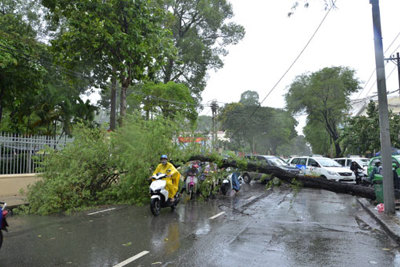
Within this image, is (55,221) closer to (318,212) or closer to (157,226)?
(157,226)

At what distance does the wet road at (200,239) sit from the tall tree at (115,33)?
7372 millimetres

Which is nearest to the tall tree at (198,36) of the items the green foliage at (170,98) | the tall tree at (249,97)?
the green foliage at (170,98)

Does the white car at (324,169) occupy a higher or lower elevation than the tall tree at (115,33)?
lower

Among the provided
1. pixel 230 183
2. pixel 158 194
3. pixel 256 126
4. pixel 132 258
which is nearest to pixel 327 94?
pixel 256 126

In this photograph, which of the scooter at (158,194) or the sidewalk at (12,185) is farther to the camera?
the sidewalk at (12,185)

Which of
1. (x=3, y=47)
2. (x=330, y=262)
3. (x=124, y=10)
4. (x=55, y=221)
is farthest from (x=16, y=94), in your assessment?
(x=330, y=262)

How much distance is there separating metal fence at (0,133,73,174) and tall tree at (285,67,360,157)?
1256 inches

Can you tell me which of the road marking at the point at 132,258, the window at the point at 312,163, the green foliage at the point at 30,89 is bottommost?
the road marking at the point at 132,258

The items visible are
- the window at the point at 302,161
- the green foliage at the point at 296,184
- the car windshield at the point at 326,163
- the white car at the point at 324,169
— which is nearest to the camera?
the green foliage at the point at 296,184

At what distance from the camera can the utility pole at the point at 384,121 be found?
28.8 feet

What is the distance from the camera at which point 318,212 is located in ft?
32.0

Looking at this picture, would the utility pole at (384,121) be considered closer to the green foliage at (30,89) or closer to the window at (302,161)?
the green foliage at (30,89)

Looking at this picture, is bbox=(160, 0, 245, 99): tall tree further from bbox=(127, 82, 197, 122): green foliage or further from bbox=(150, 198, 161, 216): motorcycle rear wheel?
bbox=(150, 198, 161, 216): motorcycle rear wheel

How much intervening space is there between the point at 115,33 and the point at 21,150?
5950 mm
